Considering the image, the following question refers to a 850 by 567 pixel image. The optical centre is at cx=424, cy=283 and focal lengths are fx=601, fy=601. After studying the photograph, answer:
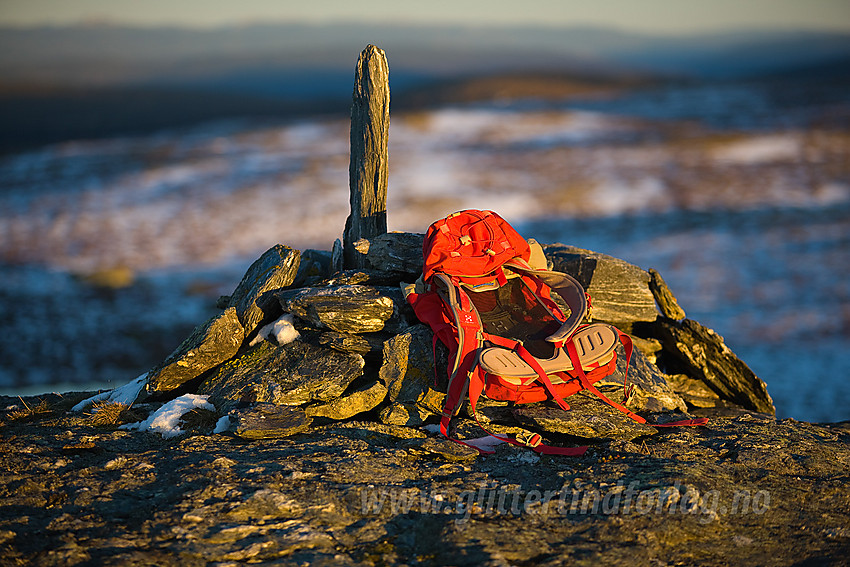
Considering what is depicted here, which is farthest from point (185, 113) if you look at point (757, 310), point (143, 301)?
point (757, 310)

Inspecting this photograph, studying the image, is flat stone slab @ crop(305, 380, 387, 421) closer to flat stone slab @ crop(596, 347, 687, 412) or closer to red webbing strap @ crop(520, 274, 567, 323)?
red webbing strap @ crop(520, 274, 567, 323)

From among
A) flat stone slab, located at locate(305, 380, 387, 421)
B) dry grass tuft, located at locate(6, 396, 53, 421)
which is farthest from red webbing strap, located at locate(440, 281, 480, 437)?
dry grass tuft, located at locate(6, 396, 53, 421)

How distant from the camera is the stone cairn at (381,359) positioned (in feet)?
21.5

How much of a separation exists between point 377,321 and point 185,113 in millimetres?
73958

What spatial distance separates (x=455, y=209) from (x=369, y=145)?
67.5 feet

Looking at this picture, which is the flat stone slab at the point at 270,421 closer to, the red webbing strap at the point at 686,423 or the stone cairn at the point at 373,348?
the stone cairn at the point at 373,348

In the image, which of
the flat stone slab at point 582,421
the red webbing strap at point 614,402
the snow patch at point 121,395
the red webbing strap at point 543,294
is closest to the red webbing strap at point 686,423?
the red webbing strap at point 614,402

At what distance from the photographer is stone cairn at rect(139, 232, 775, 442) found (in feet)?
21.5

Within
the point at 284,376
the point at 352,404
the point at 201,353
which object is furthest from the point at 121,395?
the point at 352,404

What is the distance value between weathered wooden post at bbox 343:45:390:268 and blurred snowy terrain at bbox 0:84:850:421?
23.6 feet

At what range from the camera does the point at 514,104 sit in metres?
62.6

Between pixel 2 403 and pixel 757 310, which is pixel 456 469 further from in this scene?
pixel 757 310

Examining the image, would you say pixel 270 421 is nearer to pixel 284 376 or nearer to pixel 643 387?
pixel 284 376

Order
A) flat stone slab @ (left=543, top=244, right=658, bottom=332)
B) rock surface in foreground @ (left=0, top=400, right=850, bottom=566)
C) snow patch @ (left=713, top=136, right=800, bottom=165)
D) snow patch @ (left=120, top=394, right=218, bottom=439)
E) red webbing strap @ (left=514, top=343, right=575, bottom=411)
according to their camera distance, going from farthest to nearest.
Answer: snow patch @ (left=713, top=136, right=800, bottom=165) < flat stone slab @ (left=543, top=244, right=658, bottom=332) < snow patch @ (left=120, top=394, right=218, bottom=439) < red webbing strap @ (left=514, top=343, right=575, bottom=411) < rock surface in foreground @ (left=0, top=400, right=850, bottom=566)
